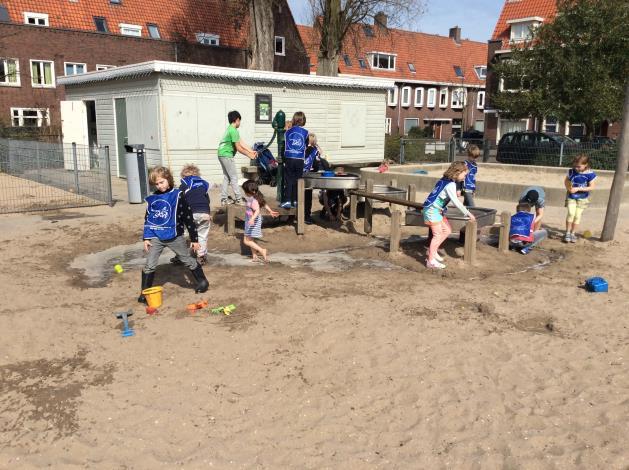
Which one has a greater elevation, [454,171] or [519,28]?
[519,28]

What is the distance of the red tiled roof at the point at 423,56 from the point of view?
50.7m

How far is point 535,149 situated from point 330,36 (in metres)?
10.3

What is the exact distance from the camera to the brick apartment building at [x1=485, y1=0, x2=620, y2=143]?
41.4 meters

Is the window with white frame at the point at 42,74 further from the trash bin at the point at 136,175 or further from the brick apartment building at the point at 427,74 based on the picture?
the brick apartment building at the point at 427,74

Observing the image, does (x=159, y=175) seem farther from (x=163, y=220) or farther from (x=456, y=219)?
(x=456, y=219)

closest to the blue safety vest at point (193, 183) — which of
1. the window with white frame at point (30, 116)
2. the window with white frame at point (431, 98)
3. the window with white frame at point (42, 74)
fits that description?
the window with white frame at point (30, 116)

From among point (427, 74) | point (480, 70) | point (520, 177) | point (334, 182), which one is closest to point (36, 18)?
point (520, 177)

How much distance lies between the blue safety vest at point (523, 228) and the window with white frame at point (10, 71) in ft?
95.9

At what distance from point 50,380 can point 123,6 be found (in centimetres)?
3406

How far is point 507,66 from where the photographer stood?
26281 mm

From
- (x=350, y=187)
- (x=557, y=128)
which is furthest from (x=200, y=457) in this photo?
(x=557, y=128)

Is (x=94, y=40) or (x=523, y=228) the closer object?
(x=523, y=228)

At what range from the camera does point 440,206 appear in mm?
7504

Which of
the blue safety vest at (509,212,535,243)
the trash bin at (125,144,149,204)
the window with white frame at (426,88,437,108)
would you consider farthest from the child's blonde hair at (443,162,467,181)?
the window with white frame at (426,88,437,108)
